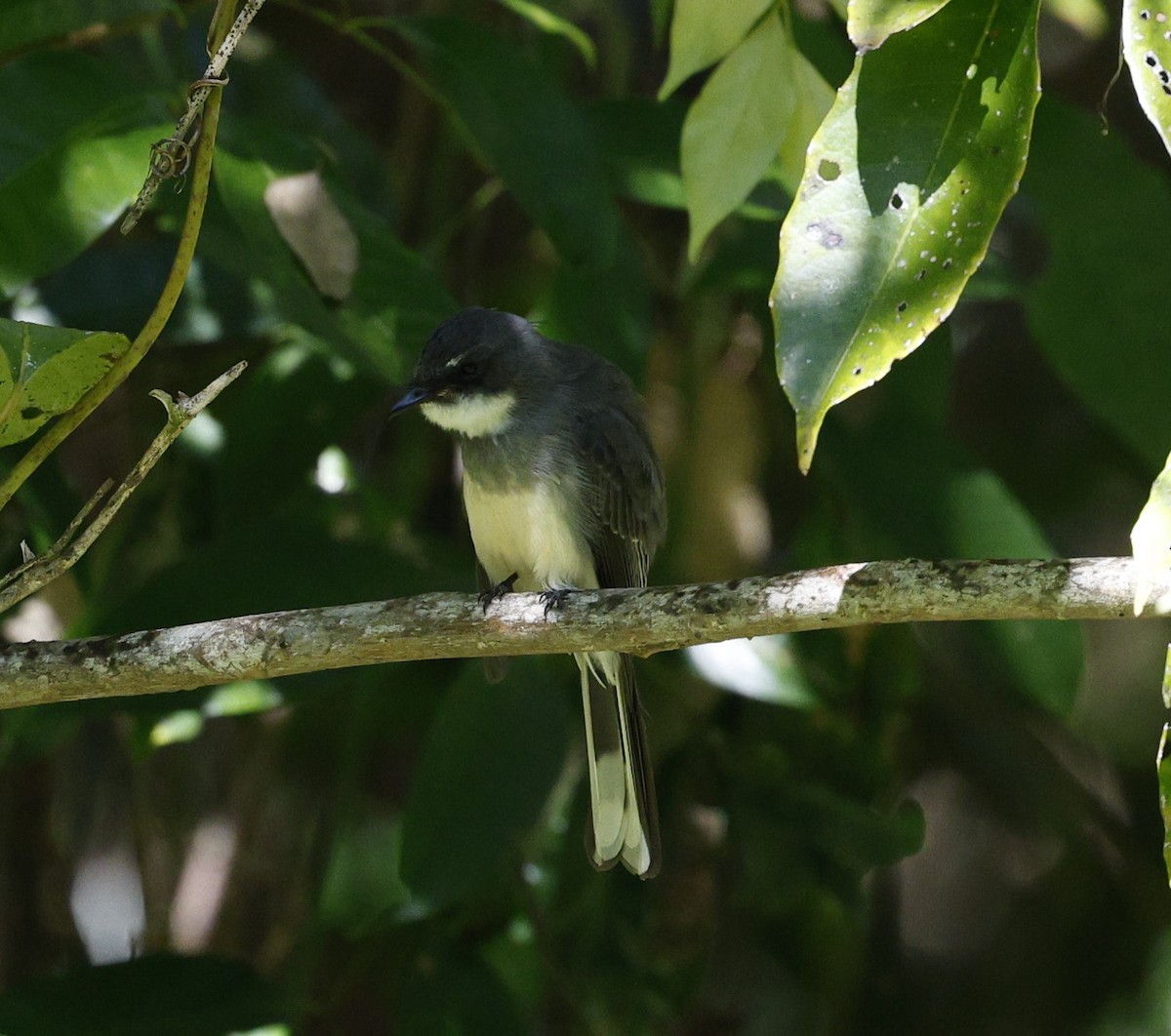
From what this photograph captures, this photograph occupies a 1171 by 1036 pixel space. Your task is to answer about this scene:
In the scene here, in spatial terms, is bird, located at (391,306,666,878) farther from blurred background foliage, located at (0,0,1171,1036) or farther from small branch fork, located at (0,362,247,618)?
small branch fork, located at (0,362,247,618)

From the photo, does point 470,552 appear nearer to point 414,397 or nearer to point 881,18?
point 414,397

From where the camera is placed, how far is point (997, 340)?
6344mm

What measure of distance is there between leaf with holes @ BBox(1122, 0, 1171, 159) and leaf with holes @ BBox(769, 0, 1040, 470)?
0.49 feet

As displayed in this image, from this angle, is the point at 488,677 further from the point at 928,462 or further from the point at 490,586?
the point at 928,462

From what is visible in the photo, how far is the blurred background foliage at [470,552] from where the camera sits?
10.3 feet

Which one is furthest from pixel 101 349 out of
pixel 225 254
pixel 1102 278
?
pixel 1102 278

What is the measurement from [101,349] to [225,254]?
1.00 m

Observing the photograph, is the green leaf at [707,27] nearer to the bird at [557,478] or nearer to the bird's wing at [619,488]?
the bird at [557,478]

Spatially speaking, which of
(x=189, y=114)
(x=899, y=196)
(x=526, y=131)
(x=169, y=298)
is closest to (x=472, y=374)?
(x=526, y=131)

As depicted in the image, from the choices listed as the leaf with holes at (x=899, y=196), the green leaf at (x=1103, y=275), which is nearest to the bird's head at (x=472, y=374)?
the green leaf at (x=1103, y=275)

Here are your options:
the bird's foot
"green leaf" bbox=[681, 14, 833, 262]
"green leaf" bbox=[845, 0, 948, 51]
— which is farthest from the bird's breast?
"green leaf" bbox=[845, 0, 948, 51]

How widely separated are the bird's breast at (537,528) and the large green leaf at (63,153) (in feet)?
3.81

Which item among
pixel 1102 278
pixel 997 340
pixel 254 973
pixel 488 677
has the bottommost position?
pixel 997 340

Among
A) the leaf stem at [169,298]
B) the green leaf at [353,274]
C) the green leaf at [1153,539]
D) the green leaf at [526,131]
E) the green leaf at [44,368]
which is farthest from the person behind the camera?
the green leaf at [526,131]
